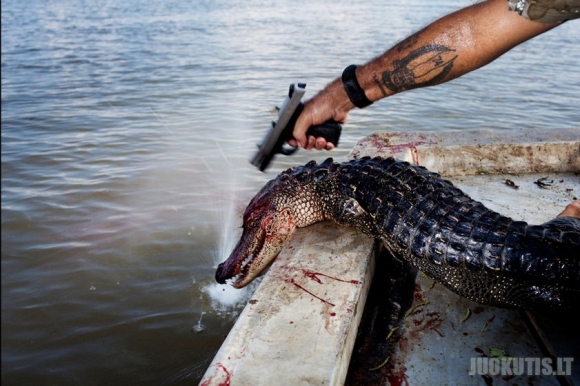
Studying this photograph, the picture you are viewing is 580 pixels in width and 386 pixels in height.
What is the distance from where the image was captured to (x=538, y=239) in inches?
98.4

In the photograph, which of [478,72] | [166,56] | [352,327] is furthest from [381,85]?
[166,56]

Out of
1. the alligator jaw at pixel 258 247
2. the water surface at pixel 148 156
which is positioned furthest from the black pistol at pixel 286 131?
the water surface at pixel 148 156

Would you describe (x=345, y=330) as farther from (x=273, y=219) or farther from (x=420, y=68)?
(x=420, y=68)

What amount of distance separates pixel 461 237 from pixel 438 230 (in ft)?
0.43

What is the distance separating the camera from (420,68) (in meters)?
2.90

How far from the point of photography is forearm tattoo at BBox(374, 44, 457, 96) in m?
2.83

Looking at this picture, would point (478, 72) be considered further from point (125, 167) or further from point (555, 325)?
point (555, 325)

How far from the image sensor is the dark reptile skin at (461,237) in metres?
2.45

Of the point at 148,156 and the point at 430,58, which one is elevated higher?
the point at 430,58

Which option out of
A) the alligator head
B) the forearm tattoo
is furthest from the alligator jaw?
the forearm tattoo

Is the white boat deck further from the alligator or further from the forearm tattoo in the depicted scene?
the forearm tattoo

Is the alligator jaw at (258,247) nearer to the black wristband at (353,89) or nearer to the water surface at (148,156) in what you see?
the water surface at (148,156)

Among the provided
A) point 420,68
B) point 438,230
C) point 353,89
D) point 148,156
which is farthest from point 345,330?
Answer: point 148,156

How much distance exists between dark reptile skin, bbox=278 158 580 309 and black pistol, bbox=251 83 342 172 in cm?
42
